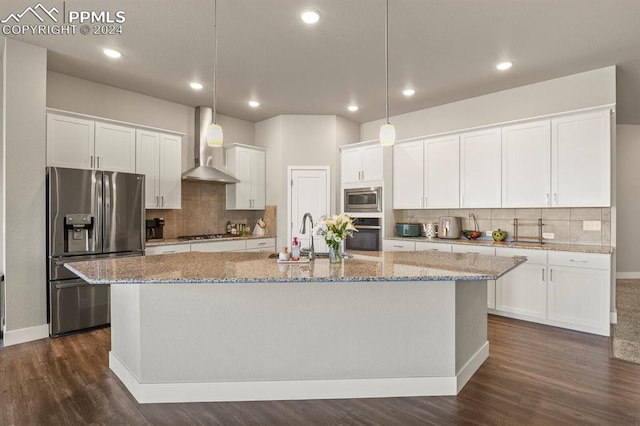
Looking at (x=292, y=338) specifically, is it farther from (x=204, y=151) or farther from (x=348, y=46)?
(x=204, y=151)

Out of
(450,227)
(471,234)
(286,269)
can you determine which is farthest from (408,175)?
(286,269)

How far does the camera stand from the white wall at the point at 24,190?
345 centimetres

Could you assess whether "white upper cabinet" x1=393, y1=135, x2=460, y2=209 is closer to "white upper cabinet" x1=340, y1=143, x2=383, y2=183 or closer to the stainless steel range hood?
"white upper cabinet" x1=340, y1=143, x2=383, y2=183

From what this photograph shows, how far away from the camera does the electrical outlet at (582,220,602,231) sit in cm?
412

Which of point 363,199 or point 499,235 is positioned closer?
point 499,235

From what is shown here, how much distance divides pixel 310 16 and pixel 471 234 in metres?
3.60

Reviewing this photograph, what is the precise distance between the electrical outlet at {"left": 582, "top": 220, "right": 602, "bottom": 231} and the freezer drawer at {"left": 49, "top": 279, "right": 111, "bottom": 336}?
5.70 meters

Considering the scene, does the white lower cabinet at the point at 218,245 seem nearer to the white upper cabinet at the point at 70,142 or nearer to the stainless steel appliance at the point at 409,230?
the white upper cabinet at the point at 70,142

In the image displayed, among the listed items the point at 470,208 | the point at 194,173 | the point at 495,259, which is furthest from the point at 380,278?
the point at 194,173

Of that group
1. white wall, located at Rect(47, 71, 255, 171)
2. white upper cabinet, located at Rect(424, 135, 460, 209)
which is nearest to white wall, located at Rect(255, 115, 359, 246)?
white wall, located at Rect(47, 71, 255, 171)

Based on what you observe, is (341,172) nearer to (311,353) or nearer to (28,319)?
(311,353)

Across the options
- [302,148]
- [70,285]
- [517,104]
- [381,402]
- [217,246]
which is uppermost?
[517,104]

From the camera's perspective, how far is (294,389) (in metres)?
2.47

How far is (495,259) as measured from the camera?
9.53 ft
